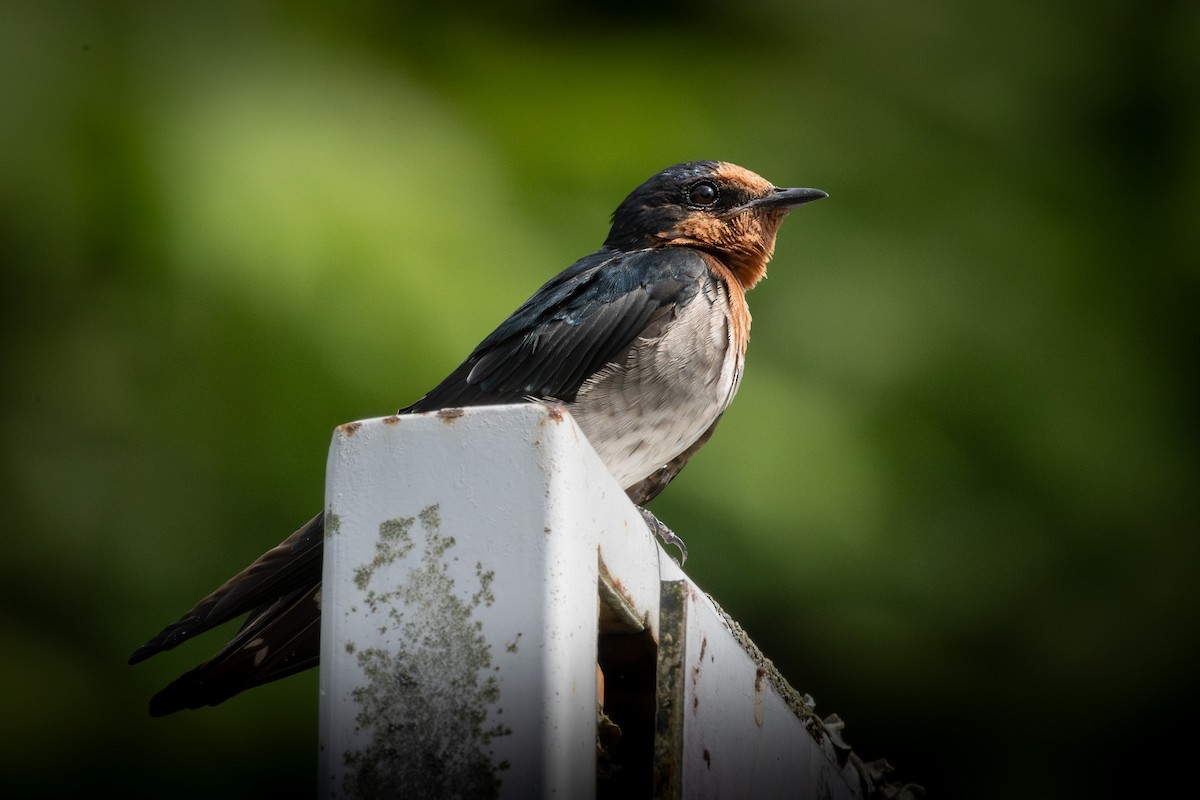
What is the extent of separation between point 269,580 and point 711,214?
1659 millimetres

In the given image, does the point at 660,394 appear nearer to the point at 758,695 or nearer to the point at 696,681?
the point at 758,695

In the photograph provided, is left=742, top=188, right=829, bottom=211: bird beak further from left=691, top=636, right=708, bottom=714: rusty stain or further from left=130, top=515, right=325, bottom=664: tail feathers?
left=691, top=636, right=708, bottom=714: rusty stain

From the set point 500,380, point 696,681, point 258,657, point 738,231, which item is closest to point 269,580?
point 258,657

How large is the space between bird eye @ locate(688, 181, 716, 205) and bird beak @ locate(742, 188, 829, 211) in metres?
0.11

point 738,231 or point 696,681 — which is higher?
point 738,231

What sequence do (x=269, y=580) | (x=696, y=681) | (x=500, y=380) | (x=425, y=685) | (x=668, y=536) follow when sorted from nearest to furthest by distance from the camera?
1. (x=425, y=685)
2. (x=696, y=681)
3. (x=269, y=580)
4. (x=500, y=380)
5. (x=668, y=536)

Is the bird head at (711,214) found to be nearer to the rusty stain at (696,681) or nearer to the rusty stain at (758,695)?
the rusty stain at (758,695)

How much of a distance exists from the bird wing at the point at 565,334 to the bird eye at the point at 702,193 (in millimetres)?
454

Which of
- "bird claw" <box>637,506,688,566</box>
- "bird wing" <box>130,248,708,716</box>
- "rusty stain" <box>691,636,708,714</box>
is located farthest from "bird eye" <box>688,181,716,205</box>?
"rusty stain" <box>691,636,708,714</box>

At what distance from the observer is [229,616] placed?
2389 mm

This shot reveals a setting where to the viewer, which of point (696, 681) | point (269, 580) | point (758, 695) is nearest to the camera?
point (696, 681)

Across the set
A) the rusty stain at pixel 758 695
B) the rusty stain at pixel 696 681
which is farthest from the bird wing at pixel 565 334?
the rusty stain at pixel 696 681

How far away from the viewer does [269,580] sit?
2.41 m

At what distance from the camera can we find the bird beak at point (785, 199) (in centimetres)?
349
